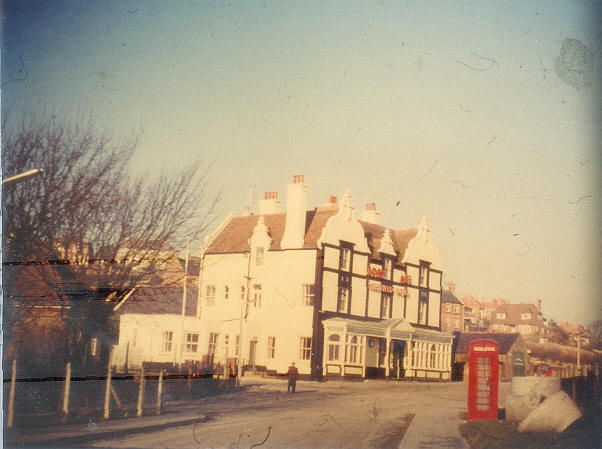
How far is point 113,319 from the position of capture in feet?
16.3

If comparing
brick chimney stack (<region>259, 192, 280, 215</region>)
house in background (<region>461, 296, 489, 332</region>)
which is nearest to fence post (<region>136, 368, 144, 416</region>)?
brick chimney stack (<region>259, 192, 280, 215</region>)

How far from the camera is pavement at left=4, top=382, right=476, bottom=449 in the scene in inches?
178

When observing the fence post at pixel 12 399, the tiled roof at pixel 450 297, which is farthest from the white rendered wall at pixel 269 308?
the fence post at pixel 12 399

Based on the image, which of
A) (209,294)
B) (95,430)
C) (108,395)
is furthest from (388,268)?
(95,430)

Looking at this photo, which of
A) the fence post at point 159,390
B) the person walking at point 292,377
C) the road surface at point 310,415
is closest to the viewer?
the road surface at point 310,415

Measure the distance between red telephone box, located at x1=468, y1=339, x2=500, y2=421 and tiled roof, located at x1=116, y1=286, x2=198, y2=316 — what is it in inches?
77.0

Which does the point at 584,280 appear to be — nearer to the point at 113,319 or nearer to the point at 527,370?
the point at 527,370

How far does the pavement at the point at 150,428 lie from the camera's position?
453cm

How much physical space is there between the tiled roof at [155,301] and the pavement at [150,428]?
694 millimetres

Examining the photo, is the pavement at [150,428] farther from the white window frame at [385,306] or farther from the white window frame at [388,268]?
the white window frame at [388,268]

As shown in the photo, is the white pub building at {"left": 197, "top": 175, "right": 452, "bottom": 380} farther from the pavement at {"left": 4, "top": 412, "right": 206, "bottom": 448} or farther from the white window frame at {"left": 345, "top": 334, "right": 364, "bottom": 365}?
the pavement at {"left": 4, "top": 412, "right": 206, "bottom": 448}

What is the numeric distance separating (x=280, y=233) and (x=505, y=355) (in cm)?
170

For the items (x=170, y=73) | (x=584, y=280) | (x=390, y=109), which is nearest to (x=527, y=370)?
(x=584, y=280)

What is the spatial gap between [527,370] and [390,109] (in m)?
1.96
